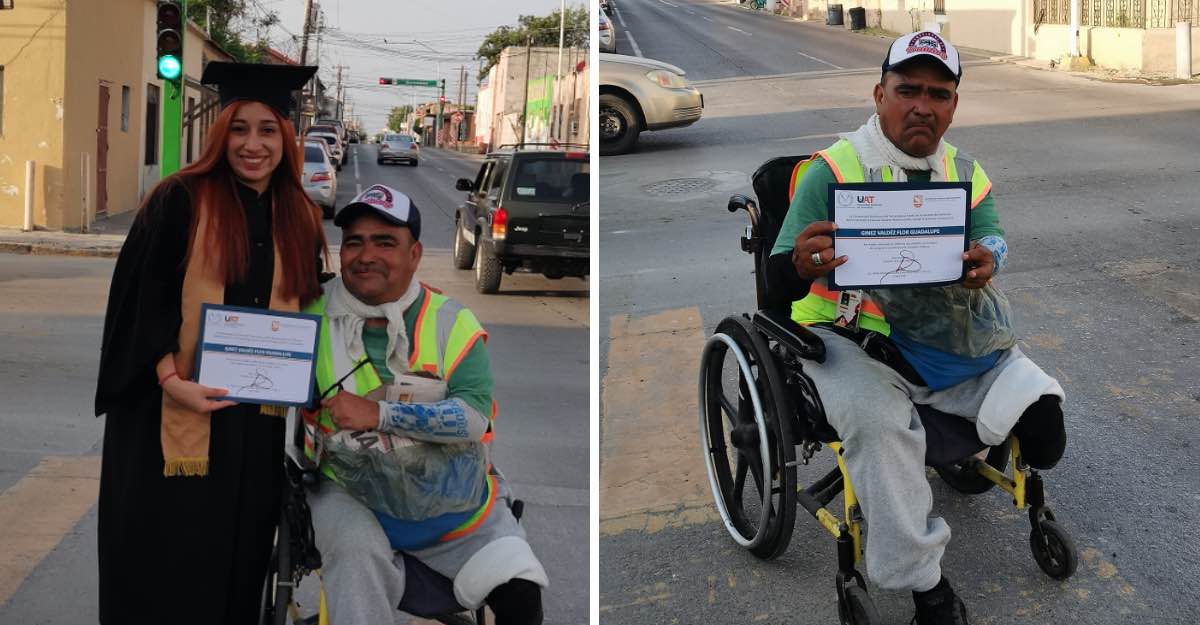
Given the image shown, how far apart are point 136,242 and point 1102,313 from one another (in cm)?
576

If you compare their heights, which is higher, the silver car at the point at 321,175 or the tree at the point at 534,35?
the tree at the point at 534,35

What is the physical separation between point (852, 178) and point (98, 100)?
2055 cm

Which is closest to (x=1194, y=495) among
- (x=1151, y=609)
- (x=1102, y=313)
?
(x=1151, y=609)

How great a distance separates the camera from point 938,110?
12.4ft

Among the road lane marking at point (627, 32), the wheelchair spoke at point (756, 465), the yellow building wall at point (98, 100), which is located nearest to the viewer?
the wheelchair spoke at point (756, 465)

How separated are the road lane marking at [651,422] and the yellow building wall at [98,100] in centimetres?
1498

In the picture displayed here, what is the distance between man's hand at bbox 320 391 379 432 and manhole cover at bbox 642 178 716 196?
980cm

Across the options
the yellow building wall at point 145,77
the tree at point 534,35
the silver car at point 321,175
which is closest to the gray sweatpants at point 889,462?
the silver car at point 321,175

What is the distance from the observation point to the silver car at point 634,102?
50.4 feet

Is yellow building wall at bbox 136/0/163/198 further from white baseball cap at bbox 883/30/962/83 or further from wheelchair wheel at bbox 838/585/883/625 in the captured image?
wheelchair wheel at bbox 838/585/883/625

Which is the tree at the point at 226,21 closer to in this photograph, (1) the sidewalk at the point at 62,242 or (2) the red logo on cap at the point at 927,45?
(1) the sidewalk at the point at 62,242

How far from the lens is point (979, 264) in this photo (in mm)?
3553

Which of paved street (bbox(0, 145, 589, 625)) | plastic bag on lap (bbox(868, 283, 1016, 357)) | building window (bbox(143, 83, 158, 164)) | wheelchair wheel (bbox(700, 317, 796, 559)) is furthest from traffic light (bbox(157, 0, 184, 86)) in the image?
building window (bbox(143, 83, 158, 164))

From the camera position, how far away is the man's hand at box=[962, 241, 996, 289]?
354 cm
